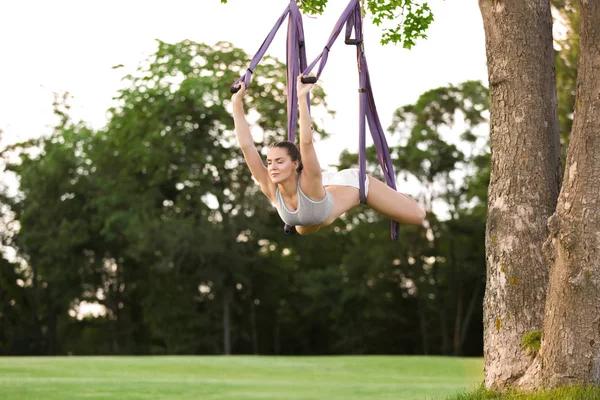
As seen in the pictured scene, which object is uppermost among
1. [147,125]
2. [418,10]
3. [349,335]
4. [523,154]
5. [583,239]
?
[147,125]

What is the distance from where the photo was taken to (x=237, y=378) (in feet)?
49.3

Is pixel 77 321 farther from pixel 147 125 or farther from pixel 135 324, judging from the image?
pixel 147 125

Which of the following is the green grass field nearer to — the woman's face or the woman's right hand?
the woman's face

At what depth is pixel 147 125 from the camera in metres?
29.2

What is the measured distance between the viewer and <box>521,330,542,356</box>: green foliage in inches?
254

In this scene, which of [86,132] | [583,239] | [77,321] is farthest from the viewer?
[77,321]

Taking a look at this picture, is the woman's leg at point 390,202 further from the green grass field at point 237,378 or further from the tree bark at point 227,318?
the tree bark at point 227,318

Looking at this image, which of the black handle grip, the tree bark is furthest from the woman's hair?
the tree bark

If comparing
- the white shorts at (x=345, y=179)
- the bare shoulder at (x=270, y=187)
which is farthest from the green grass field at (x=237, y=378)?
the bare shoulder at (x=270, y=187)

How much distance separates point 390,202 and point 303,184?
79 centimetres

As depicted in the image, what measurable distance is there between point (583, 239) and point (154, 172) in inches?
969

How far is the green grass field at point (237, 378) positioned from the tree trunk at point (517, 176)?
6.97 ft

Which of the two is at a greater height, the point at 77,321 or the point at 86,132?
the point at 86,132

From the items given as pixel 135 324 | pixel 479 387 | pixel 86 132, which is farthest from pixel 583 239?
pixel 135 324
